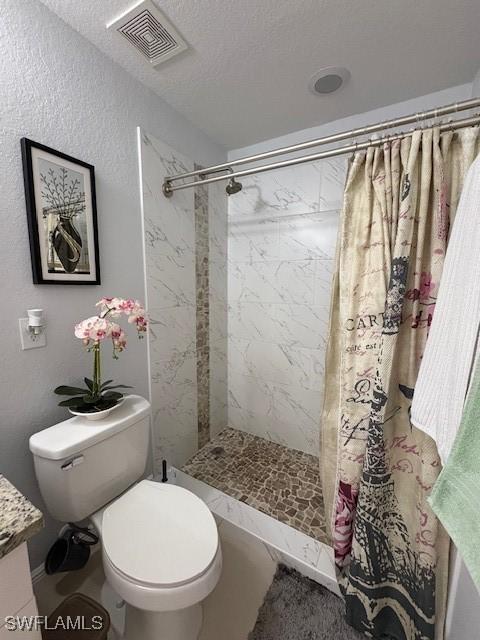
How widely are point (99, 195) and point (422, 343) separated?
147cm

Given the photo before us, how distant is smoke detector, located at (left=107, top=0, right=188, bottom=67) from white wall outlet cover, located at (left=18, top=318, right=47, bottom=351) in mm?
1202

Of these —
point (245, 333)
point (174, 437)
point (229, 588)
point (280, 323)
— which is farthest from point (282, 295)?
point (229, 588)

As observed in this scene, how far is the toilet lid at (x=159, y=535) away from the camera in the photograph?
775mm

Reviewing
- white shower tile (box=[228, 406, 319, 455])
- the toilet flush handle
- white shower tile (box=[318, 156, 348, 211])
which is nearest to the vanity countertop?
the toilet flush handle

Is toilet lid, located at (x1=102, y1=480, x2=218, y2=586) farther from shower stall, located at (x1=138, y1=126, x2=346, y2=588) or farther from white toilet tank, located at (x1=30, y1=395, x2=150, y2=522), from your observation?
shower stall, located at (x1=138, y1=126, x2=346, y2=588)

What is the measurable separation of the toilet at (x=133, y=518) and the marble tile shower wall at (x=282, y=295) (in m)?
1.11

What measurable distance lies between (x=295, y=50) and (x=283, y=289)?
48.3 inches

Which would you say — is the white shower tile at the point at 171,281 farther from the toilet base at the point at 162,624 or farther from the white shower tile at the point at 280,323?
the toilet base at the point at 162,624

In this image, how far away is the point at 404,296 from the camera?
88 cm

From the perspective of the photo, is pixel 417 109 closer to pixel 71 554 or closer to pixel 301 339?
pixel 301 339

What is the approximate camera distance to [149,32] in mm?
1038

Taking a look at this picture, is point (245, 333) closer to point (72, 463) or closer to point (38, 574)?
point (72, 463)

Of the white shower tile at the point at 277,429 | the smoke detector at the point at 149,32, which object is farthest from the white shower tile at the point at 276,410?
the smoke detector at the point at 149,32

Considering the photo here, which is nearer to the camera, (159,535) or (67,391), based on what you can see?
(159,535)
